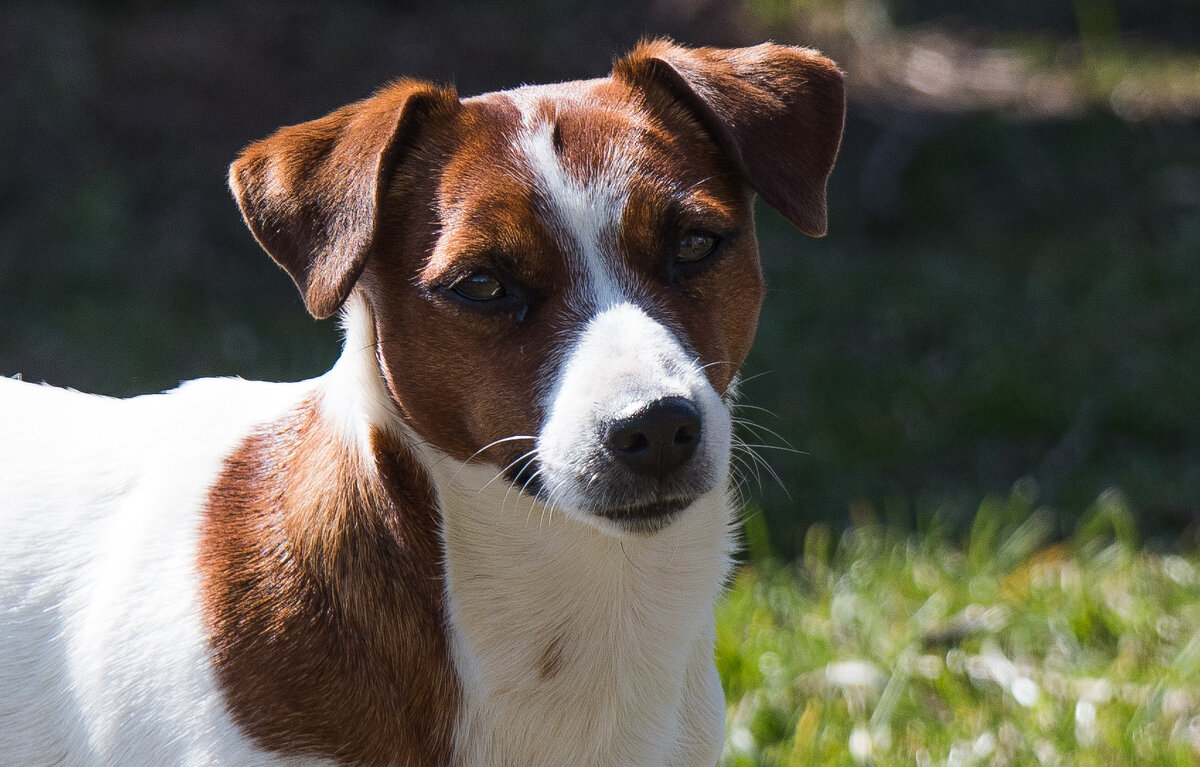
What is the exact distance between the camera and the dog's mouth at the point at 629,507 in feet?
8.23

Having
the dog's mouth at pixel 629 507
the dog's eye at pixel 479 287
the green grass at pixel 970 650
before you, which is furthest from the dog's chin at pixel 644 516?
the green grass at pixel 970 650

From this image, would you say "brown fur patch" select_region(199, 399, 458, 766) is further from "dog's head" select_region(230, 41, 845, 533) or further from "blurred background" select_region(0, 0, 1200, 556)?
"blurred background" select_region(0, 0, 1200, 556)

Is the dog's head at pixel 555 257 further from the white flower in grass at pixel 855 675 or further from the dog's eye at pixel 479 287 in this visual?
the white flower in grass at pixel 855 675

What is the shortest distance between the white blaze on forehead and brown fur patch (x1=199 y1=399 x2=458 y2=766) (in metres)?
0.49

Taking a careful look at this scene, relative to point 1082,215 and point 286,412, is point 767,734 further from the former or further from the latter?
point 1082,215

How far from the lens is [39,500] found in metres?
2.88

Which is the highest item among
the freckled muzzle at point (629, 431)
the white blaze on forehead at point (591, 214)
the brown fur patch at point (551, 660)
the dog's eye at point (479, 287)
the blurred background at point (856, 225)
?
the white blaze on forehead at point (591, 214)

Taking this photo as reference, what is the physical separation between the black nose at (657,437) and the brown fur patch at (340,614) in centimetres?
44

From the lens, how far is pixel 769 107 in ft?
9.46

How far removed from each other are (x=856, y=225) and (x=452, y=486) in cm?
545

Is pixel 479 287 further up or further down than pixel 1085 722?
further up

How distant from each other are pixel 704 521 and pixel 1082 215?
5.64 meters

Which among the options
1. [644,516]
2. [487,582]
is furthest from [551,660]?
[644,516]

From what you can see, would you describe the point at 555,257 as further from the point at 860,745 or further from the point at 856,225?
the point at 856,225
